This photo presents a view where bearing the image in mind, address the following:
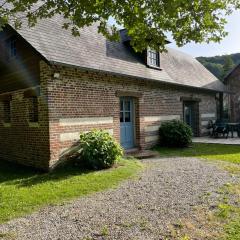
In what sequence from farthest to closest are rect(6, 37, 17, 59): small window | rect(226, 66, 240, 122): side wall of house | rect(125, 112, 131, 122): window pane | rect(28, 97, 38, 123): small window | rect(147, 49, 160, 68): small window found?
1. rect(226, 66, 240, 122): side wall of house
2. rect(147, 49, 160, 68): small window
3. rect(125, 112, 131, 122): window pane
4. rect(6, 37, 17, 59): small window
5. rect(28, 97, 38, 123): small window

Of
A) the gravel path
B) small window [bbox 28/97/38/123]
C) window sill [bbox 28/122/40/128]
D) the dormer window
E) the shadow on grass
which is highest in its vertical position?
the dormer window

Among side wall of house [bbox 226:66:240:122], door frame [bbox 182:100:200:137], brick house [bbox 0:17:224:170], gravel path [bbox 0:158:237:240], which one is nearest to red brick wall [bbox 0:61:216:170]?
brick house [bbox 0:17:224:170]

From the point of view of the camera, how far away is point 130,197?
21.9 feet

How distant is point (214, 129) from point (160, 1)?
14.1m

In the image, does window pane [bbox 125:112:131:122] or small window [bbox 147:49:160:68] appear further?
small window [bbox 147:49:160:68]

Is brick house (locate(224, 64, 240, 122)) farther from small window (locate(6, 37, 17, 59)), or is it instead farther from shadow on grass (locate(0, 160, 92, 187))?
shadow on grass (locate(0, 160, 92, 187))

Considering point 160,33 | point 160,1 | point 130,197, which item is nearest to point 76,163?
point 130,197

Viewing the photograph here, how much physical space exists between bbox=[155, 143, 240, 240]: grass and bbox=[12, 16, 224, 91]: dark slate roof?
3.35 metres

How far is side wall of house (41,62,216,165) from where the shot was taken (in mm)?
9766

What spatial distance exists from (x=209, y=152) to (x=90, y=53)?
6.38 metres

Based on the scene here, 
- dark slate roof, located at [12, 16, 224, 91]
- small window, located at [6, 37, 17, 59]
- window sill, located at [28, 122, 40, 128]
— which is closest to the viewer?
dark slate roof, located at [12, 16, 224, 91]

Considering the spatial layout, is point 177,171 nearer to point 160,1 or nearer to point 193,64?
point 160,1

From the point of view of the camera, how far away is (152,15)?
5.75 metres

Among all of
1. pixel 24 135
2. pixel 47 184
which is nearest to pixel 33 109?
pixel 24 135
